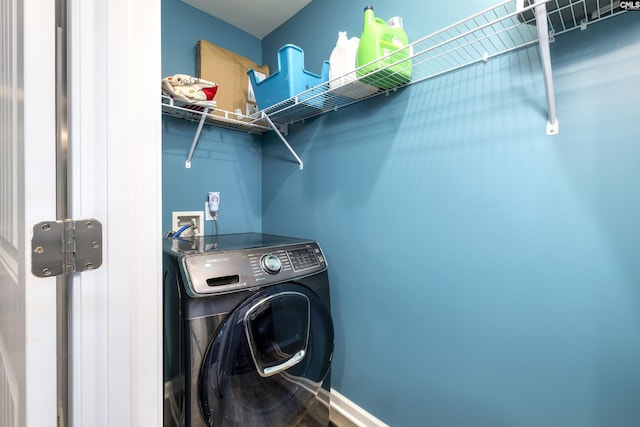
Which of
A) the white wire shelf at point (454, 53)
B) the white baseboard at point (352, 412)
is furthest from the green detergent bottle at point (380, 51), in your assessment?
the white baseboard at point (352, 412)

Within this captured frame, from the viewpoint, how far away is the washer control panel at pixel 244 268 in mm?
975

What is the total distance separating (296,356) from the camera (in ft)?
3.83

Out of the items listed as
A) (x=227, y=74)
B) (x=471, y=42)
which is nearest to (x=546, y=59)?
(x=471, y=42)

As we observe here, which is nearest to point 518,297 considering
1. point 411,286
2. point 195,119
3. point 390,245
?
point 411,286

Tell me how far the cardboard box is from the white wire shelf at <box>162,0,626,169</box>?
118 millimetres

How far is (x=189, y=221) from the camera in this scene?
1.74 metres

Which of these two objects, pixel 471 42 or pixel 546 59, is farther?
pixel 471 42

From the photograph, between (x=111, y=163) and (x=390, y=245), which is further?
(x=390, y=245)

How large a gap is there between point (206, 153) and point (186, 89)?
0.47 m

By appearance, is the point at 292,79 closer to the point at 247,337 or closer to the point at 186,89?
the point at 186,89

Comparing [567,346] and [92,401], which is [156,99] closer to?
[92,401]

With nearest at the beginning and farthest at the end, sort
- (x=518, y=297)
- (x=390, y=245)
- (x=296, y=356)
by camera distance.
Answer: (x=518, y=297) → (x=296, y=356) → (x=390, y=245)

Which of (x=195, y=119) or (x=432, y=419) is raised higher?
(x=195, y=119)

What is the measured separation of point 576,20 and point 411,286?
1.13m
